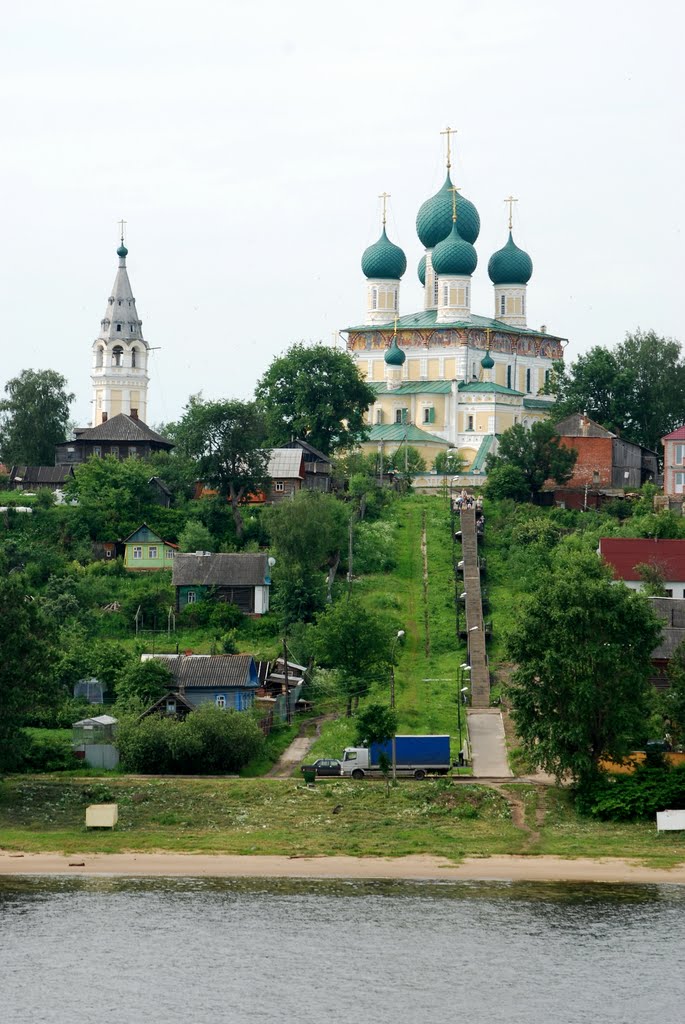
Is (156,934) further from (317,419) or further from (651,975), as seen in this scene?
(317,419)

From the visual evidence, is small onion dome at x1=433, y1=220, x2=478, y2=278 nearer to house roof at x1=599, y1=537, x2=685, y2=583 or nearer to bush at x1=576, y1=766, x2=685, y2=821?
house roof at x1=599, y1=537, x2=685, y2=583

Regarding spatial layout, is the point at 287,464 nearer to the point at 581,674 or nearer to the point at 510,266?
the point at 510,266

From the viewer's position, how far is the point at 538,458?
266 feet

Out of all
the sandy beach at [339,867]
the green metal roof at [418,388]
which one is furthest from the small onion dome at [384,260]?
the sandy beach at [339,867]

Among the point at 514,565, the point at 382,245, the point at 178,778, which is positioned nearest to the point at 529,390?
the point at 382,245

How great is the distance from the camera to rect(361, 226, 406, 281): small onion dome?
3871 inches

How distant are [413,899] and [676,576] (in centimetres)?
2215

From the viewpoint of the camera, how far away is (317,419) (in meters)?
86.1

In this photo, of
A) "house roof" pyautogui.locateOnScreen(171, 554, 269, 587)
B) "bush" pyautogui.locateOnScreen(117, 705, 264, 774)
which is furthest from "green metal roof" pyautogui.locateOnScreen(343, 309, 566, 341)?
"bush" pyautogui.locateOnScreen(117, 705, 264, 774)

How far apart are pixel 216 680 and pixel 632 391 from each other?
3932 cm

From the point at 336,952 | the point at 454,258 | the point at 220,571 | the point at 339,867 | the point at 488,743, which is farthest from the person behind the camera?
the point at 454,258

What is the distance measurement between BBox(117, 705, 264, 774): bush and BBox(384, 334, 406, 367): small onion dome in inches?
1696

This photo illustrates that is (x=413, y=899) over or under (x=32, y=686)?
under

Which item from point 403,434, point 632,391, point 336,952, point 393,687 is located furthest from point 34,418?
point 336,952
